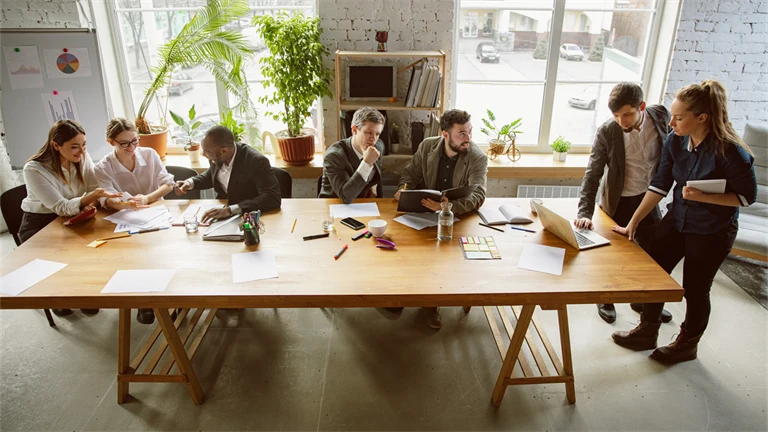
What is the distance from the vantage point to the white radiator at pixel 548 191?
4.38m

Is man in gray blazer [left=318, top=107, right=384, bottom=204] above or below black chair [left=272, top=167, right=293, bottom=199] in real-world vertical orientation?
above

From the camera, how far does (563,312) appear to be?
8.31 ft

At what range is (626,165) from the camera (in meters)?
2.95

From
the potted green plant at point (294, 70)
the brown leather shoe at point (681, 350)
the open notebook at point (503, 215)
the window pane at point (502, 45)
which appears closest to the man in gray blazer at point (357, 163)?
the open notebook at point (503, 215)

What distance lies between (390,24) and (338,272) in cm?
259

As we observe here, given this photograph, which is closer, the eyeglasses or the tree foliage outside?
the eyeglasses

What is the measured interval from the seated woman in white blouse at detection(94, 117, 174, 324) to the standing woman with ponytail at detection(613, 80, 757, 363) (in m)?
2.75

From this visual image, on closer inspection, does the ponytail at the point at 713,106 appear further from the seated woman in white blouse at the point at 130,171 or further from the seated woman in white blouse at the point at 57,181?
the seated woman in white blouse at the point at 57,181

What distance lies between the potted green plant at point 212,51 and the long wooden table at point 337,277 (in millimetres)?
1673

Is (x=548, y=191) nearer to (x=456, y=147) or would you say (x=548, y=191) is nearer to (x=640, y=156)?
(x=640, y=156)

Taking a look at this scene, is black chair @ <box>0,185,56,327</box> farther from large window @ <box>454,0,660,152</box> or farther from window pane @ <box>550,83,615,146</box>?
window pane @ <box>550,83,615,146</box>

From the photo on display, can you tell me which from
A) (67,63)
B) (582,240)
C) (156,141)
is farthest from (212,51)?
(582,240)

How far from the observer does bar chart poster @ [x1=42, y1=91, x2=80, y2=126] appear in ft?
13.3

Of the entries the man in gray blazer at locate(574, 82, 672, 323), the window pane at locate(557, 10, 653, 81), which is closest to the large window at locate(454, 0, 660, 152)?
the window pane at locate(557, 10, 653, 81)
